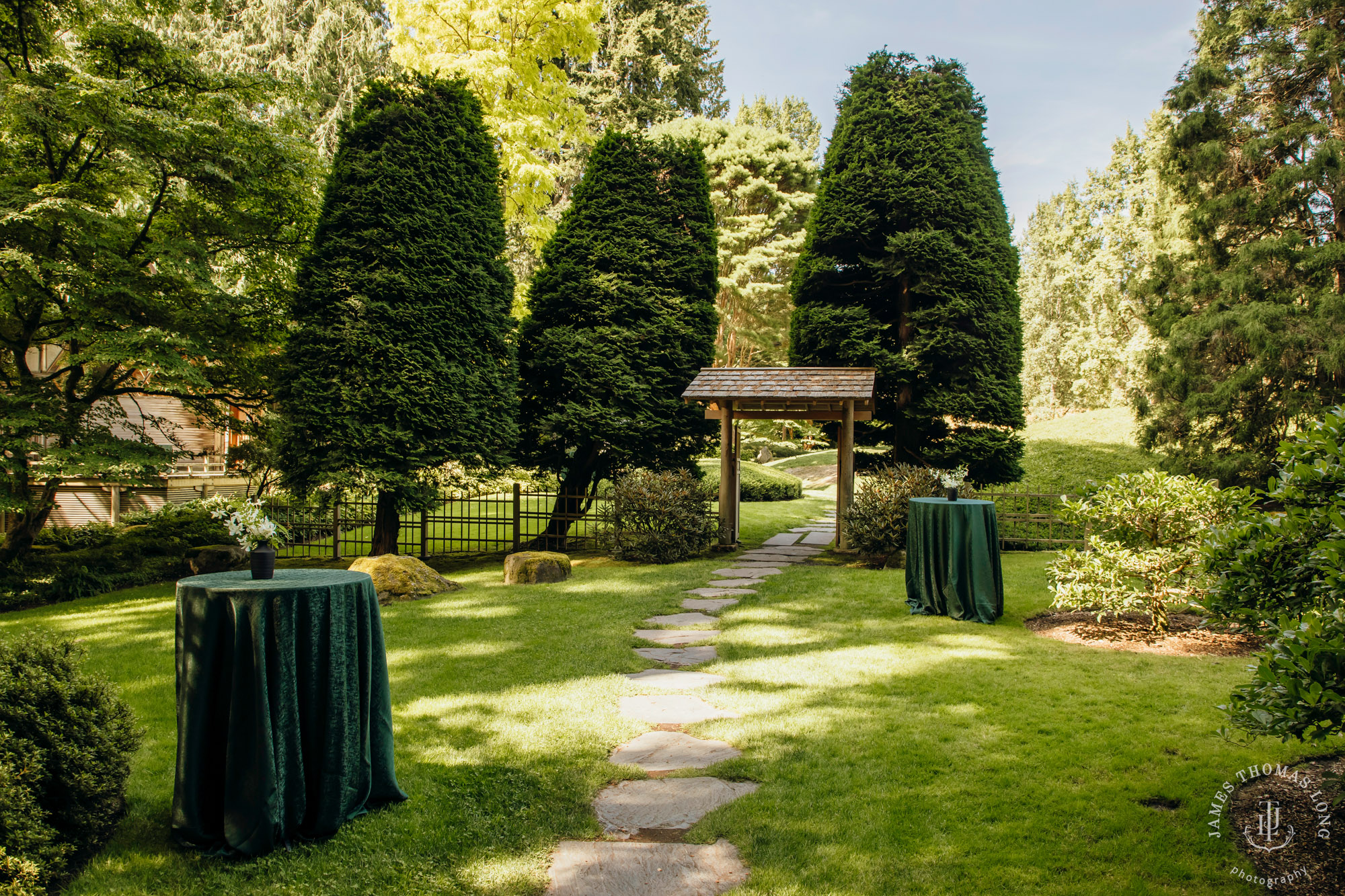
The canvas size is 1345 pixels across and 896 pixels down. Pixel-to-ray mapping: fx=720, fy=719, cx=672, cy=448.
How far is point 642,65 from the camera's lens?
2350 cm

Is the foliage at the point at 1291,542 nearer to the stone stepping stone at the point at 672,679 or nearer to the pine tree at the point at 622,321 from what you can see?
the stone stepping stone at the point at 672,679

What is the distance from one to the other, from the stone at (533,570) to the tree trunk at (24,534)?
20.5ft

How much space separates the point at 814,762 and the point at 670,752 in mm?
781

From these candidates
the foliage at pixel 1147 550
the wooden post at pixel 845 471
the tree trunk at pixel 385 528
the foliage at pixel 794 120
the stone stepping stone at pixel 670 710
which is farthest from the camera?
the foliage at pixel 794 120

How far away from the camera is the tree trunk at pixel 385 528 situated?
35.2ft

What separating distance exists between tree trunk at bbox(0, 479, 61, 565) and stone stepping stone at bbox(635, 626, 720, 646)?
8643 mm

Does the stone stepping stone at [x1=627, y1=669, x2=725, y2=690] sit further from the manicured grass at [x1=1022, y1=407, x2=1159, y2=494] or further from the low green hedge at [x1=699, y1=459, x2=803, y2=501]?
the low green hedge at [x1=699, y1=459, x2=803, y2=501]

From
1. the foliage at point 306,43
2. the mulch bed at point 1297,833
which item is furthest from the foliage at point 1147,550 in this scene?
the foliage at point 306,43

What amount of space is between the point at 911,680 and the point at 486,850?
134 inches

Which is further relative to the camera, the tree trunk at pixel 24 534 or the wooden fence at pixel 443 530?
the wooden fence at pixel 443 530

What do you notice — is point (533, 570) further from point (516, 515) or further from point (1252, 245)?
point (1252, 245)

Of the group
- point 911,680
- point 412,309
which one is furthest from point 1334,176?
point 412,309

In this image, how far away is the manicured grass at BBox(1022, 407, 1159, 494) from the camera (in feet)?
52.3

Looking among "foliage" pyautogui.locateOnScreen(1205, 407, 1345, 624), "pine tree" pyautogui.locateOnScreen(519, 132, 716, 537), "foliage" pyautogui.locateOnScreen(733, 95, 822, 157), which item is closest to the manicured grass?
"pine tree" pyautogui.locateOnScreen(519, 132, 716, 537)
